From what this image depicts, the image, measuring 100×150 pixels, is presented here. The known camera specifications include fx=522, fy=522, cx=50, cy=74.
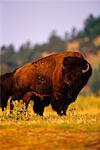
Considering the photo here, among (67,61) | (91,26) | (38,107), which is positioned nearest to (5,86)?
(38,107)

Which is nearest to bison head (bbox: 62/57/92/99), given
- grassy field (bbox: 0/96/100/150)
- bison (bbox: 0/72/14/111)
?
bison (bbox: 0/72/14/111)

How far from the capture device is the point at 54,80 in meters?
16.6

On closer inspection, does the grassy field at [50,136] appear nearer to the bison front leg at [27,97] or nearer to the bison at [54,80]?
the bison at [54,80]

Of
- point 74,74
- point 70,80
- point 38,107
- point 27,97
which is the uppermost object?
point 74,74

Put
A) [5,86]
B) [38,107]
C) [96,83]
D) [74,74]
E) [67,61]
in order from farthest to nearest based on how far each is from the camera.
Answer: [96,83] → [5,86] → [38,107] → [67,61] → [74,74]

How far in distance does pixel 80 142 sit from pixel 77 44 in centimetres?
15537

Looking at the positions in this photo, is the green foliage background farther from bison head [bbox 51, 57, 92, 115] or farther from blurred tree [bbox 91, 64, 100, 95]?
bison head [bbox 51, 57, 92, 115]

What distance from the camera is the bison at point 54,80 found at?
16297mm

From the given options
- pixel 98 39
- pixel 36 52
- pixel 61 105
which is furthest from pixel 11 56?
pixel 61 105

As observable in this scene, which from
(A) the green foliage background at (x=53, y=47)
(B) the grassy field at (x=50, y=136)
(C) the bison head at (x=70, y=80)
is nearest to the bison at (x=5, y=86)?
(C) the bison head at (x=70, y=80)

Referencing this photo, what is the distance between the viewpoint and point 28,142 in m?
11.1

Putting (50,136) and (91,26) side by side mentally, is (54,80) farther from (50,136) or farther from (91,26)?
(91,26)

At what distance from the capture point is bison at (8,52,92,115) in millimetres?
16297

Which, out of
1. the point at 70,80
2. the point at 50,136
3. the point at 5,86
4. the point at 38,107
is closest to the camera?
the point at 50,136
